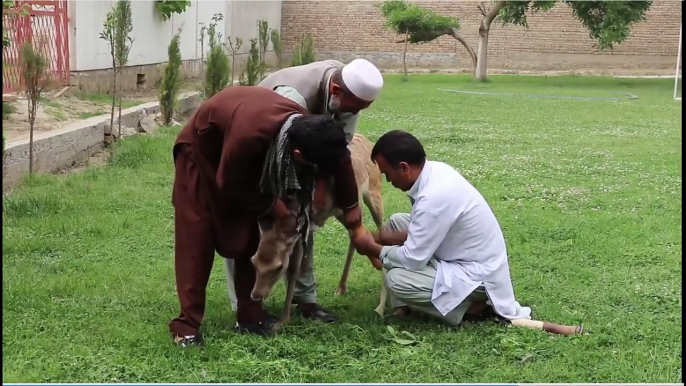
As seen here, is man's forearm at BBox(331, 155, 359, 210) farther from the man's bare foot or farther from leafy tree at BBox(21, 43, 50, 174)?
leafy tree at BBox(21, 43, 50, 174)

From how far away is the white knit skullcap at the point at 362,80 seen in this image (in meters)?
3.57

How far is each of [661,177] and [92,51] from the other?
10.5m

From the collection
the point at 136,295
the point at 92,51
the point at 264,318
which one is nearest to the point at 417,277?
the point at 264,318

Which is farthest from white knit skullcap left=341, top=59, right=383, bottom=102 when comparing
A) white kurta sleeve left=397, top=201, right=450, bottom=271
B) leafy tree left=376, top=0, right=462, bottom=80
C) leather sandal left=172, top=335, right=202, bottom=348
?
leafy tree left=376, top=0, right=462, bottom=80

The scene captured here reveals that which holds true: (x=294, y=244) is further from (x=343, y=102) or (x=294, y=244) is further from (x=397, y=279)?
(x=343, y=102)

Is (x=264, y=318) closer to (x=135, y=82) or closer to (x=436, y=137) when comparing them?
(x=436, y=137)

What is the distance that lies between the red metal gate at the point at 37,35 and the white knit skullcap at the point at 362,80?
745 cm

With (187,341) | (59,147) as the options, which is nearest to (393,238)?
(187,341)

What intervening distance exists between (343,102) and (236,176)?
0.70 meters

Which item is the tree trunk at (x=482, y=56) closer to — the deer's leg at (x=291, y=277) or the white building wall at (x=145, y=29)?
the white building wall at (x=145, y=29)

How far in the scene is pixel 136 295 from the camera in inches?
181

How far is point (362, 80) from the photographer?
3.57m

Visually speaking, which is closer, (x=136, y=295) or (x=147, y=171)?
(x=136, y=295)

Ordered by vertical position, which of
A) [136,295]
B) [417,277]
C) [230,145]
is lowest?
[136,295]
